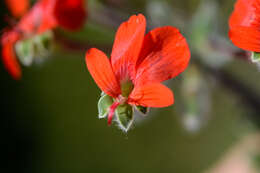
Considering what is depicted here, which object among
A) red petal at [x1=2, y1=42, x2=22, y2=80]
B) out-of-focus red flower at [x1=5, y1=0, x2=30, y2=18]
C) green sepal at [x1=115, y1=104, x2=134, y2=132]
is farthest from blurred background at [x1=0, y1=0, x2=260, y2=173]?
green sepal at [x1=115, y1=104, x2=134, y2=132]

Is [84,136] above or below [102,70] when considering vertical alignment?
below

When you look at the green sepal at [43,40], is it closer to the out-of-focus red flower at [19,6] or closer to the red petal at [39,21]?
the red petal at [39,21]

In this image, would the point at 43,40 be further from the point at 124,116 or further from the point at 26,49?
the point at 124,116

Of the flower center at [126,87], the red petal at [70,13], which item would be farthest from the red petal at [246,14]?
the red petal at [70,13]

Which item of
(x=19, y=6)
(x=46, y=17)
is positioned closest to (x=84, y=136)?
(x=19, y=6)

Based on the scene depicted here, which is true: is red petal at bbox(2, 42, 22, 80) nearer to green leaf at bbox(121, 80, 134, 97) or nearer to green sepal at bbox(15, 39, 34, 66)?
green sepal at bbox(15, 39, 34, 66)

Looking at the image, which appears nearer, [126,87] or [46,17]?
[126,87]
